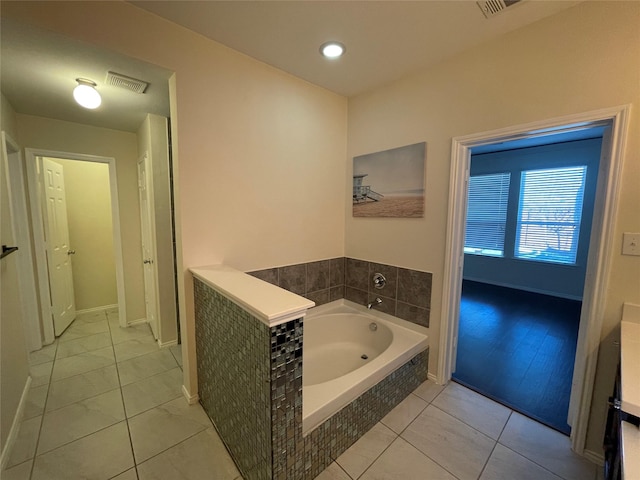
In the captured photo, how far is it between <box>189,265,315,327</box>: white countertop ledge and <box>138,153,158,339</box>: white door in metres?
1.24

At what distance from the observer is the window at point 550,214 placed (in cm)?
420

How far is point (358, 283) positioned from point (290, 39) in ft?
7.02

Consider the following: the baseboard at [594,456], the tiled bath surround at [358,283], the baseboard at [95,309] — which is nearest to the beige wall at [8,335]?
the tiled bath surround at [358,283]

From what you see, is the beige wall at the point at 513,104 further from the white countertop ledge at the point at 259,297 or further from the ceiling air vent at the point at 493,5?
the white countertop ledge at the point at 259,297

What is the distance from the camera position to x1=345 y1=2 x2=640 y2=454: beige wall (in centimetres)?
135

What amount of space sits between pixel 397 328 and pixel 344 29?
7.54 ft

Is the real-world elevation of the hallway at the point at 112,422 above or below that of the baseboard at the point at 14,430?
below

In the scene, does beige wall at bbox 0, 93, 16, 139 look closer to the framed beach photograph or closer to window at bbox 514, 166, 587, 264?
the framed beach photograph

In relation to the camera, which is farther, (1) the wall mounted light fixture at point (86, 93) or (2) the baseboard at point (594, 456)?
(1) the wall mounted light fixture at point (86, 93)

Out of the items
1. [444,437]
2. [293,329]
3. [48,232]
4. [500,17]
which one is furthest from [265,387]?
[48,232]

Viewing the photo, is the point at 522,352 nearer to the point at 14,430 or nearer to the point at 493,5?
the point at 493,5

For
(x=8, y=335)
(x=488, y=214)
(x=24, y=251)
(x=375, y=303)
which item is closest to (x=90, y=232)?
(x=24, y=251)

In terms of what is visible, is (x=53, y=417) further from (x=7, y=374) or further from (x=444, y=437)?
(x=444, y=437)

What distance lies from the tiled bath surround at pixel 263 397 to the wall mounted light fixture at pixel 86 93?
1445 millimetres
